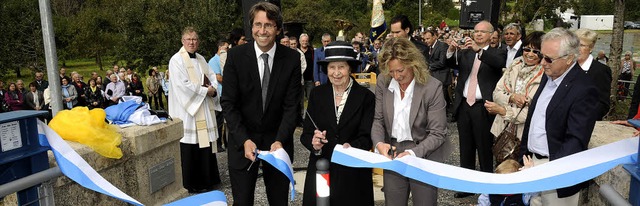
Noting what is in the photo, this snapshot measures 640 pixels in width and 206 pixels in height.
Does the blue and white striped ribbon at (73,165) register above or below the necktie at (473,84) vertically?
below

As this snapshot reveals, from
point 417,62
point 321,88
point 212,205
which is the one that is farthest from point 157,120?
point 417,62

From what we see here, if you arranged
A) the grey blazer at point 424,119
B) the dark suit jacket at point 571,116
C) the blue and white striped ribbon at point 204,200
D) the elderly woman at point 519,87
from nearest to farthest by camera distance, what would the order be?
the dark suit jacket at point 571,116
the blue and white striped ribbon at point 204,200
the grey blazer at point 424,119
the elderly woman at point 519,87

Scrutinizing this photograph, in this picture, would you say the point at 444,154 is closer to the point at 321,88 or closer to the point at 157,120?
the point at 321,88

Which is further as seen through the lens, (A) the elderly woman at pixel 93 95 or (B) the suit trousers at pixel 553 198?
(A) the elderly woman at pixel 93 95

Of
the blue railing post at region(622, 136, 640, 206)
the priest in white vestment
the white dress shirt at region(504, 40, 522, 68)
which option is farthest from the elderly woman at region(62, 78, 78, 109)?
the blue railing post at region(622, 136, 640, 206)

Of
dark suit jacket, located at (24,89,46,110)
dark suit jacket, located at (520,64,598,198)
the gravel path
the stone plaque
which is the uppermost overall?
dark suit jacket, located at (520,64,598,198)

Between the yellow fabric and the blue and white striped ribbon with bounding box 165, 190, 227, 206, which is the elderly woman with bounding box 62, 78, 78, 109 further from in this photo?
the blue and white striped ribbon with bounding box 165, 190, 227, 206

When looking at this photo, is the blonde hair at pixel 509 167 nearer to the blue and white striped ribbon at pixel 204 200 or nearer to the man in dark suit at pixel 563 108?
the man in dark suit at pixel 563 108

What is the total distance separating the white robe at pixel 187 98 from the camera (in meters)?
6.16

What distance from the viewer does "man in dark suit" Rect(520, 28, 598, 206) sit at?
3.12 metres

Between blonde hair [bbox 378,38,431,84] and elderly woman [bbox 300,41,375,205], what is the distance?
0.23 meters

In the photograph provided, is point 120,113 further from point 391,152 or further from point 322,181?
point 391,152

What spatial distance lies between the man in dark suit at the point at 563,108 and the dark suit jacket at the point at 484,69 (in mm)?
1954

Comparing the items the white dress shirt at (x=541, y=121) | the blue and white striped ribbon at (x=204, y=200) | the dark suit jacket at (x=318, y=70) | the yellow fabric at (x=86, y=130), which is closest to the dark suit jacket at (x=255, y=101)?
the blue and white striped ribbon at (x=204, y=200)
